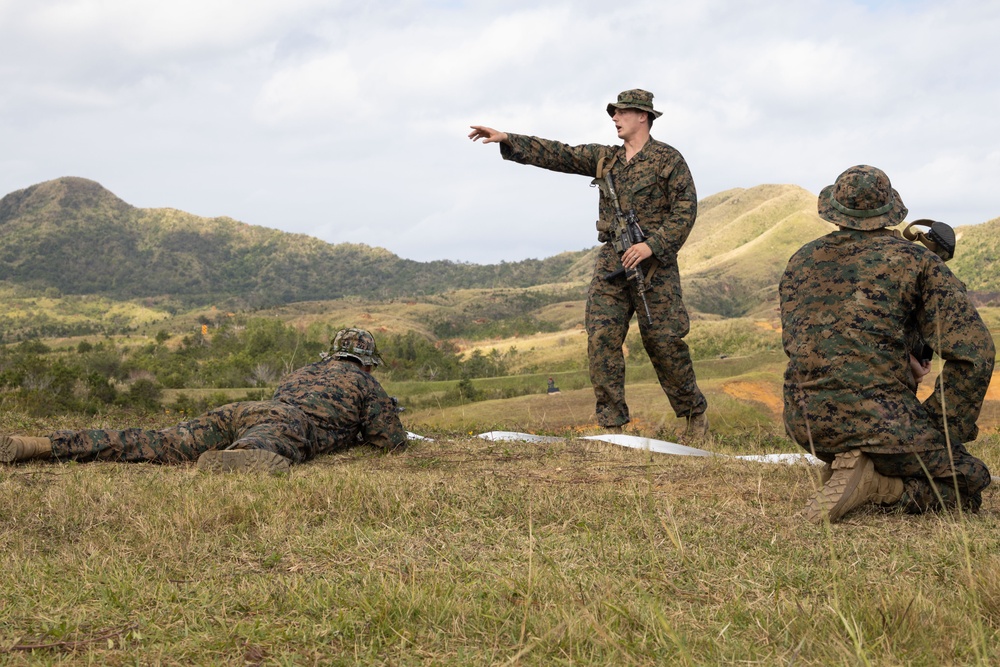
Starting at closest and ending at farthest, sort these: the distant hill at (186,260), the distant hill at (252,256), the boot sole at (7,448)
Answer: the boot sole at (7,448)
the distant hill at (252,256)
the distant hill at (186,260)

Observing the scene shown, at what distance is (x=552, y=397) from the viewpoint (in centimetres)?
1096

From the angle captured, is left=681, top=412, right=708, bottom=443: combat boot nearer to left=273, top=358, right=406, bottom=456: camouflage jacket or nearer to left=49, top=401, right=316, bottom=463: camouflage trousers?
left=273, top=358, right=406, bottom=456: camouflage jacket

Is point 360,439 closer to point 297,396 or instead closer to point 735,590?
point 297,396

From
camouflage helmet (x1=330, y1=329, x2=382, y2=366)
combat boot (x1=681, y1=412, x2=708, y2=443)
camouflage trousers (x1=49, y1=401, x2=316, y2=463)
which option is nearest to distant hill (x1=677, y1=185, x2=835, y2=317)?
combat boot (x1=681, y1=412, x2=708, y2=443)

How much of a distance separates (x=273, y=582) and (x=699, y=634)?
56.2 inches

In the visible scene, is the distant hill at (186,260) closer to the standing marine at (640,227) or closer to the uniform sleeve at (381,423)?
the standing marine at (640,227)

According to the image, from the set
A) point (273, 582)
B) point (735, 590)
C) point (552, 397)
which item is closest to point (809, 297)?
point (735, 590)

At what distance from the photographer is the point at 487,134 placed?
7332 mm

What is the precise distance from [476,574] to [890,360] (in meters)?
2.17

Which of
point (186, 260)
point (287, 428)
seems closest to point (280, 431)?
point (287, 428)

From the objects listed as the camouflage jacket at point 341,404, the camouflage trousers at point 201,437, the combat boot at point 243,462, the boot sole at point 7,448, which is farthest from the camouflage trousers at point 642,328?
the boot sole at point 7,448

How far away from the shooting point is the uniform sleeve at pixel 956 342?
4094 mm

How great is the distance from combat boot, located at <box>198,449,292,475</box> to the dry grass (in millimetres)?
206

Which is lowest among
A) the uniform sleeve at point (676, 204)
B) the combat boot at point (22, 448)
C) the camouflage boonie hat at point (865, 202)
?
the combat boot at point (22, 448)
